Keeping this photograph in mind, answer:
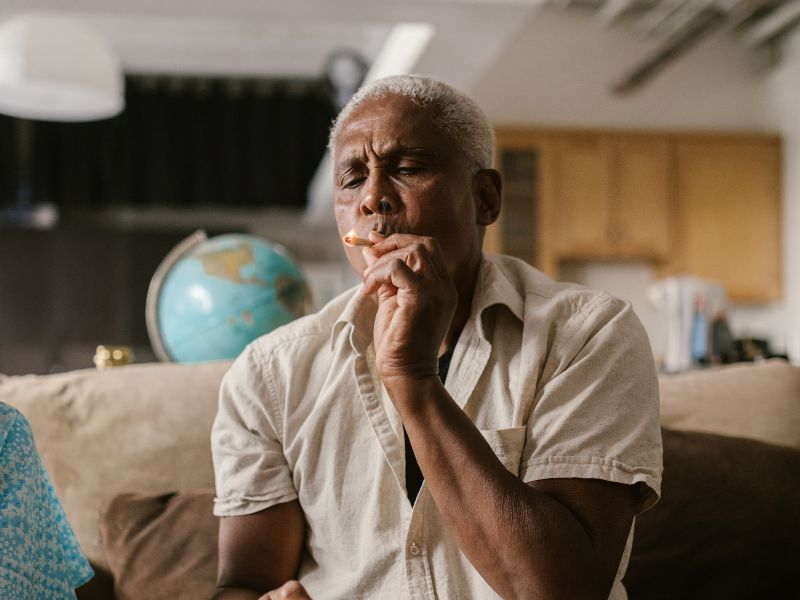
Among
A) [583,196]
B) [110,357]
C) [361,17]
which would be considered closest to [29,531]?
[110,357]

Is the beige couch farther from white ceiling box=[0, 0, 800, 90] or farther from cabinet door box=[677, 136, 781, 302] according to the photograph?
cabinet door box=[677, 136, 781, 302]

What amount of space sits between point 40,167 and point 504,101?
345 centimetres

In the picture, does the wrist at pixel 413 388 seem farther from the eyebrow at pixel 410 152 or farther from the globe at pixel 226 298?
the globe at pixel 226 298

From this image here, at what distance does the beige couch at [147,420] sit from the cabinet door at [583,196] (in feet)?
13.7

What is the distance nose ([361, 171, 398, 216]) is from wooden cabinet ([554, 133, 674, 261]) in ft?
15.6

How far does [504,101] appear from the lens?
19.9 ft

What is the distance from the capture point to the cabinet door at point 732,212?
598cm

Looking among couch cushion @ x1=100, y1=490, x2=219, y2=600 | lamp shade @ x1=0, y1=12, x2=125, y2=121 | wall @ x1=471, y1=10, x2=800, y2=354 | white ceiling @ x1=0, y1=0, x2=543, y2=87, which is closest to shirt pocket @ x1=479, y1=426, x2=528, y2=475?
couch cushion @ x1=100, y1=490, x2=219, y2=600

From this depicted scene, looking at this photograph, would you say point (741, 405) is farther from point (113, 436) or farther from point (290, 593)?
point (113, 436)

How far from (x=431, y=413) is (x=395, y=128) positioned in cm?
41

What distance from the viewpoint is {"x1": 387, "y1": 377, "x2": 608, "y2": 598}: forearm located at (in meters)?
0.95

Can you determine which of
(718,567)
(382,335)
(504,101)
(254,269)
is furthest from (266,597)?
(504,101)

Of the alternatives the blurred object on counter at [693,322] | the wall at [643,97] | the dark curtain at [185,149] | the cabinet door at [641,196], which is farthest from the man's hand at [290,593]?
the dark curtain at [185,149]

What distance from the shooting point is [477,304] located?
1234 millimetres
